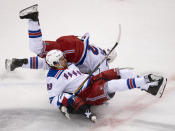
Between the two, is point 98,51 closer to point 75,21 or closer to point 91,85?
point 91,85

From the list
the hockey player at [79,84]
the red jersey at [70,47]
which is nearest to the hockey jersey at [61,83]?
the hockey player at [79,84]

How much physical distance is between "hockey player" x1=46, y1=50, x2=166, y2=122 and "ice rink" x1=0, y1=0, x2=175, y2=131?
135 mm

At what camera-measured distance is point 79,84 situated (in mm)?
2311

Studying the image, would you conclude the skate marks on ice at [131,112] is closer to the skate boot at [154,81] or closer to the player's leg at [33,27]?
the skate boot at [154,81]

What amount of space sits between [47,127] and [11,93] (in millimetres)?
648

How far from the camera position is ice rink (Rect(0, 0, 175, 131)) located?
7.55 feet

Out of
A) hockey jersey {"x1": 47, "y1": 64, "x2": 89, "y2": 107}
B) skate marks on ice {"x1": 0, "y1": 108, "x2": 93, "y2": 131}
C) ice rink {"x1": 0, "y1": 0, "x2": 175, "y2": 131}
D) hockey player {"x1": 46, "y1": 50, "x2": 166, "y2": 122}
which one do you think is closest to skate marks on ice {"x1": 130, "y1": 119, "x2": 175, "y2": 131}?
Answer: ice rink {"x1": 0, "y1": 0, "x2": 175, "y2": 131}

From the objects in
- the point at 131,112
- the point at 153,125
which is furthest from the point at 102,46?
the point at 153,125

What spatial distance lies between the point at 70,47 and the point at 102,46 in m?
1.09

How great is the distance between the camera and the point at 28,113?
8.07ft

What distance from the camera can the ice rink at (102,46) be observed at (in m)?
2.30

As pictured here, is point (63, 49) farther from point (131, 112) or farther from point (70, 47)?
point (131, 112)

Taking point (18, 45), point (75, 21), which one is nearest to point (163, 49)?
point (75, 21)

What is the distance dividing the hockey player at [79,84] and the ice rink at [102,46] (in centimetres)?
14
